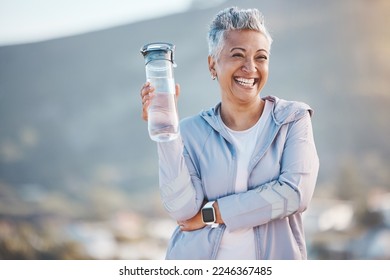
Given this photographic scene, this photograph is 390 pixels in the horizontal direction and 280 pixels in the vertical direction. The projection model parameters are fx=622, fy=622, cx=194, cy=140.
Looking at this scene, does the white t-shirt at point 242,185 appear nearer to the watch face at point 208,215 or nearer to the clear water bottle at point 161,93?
the watch face at point 208,215

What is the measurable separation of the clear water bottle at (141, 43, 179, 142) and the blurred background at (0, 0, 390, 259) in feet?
3.86

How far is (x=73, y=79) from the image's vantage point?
3807mm

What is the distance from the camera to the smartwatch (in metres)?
1.88

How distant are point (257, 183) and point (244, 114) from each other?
222mm

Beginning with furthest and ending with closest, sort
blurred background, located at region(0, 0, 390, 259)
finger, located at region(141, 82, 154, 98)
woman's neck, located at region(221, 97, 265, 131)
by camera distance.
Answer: blurred background, located at region(0, 0, 390, 259), woman's neck, located at region(221, 97, 265, 131), finger, located at region(141, 82, 154, 98)

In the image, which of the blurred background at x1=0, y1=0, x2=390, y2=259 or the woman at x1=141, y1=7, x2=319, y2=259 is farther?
the blurred background at x1=0, y1=0, x2=390, y2=259

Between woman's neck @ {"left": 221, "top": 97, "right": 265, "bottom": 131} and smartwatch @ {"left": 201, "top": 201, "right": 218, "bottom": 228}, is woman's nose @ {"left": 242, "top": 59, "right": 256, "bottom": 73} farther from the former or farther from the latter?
smartwatch @ {"left": 201, "top": 201, "right": 218, "bottom": 228}

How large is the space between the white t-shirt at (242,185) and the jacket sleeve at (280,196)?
4cm

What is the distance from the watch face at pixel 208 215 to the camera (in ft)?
6.15

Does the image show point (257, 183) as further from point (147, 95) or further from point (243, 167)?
point (147, 95)

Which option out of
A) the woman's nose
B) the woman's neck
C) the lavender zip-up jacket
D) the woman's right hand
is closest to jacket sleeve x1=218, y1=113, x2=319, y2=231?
the lavender zip-up jacket

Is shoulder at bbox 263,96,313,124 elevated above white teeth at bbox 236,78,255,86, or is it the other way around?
white teeth at bbox 236,78,255,86
